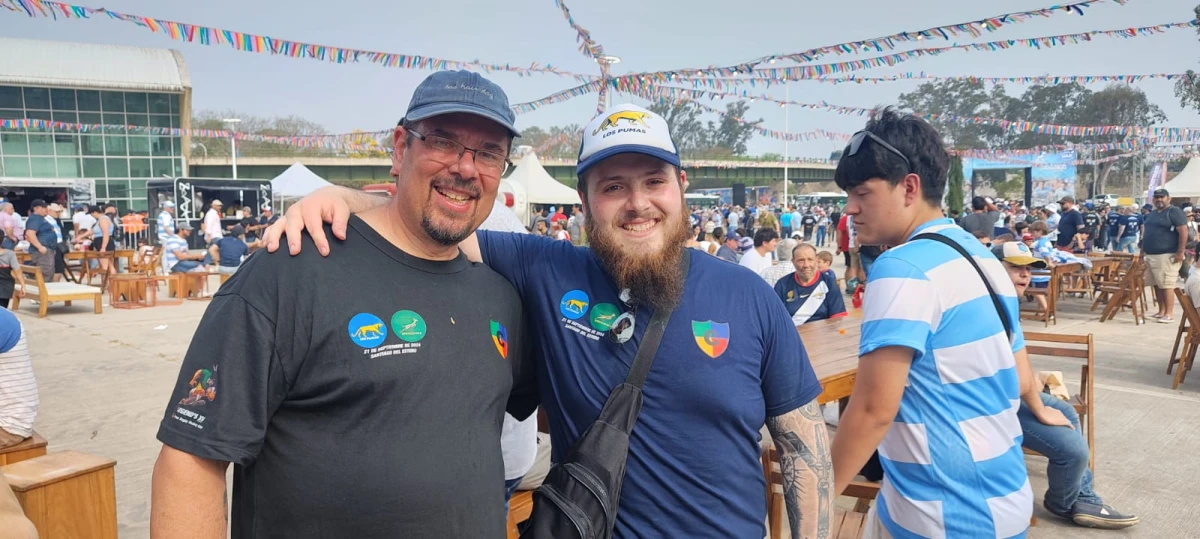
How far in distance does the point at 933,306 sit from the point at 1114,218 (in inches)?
878

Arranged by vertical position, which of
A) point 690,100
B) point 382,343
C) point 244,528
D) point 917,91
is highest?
point 917,91

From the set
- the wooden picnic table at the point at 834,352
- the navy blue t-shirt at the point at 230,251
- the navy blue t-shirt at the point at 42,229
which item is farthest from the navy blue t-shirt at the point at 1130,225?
the navy blue t-shirt at the point at 42,229

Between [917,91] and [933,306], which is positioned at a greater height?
[917,91]

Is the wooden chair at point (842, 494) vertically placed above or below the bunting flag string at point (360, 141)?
below

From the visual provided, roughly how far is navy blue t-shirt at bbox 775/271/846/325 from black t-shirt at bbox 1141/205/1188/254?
731 cm

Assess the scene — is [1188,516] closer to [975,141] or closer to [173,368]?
[173,368]

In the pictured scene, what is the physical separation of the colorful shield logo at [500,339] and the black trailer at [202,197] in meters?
23.1

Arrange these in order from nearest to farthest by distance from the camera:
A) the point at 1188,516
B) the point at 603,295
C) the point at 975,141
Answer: the point at 603,295 < the point at 1188,516 < the point at 975,141

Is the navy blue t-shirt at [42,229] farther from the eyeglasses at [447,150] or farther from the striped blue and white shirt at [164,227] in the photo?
the eyeglasses at [447,150]

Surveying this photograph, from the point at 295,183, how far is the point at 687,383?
84.3ft

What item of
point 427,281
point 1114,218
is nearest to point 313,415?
point 427,281

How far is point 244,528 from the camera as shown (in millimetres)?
1443

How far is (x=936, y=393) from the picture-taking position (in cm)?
188

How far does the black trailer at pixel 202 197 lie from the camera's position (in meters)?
23.3
